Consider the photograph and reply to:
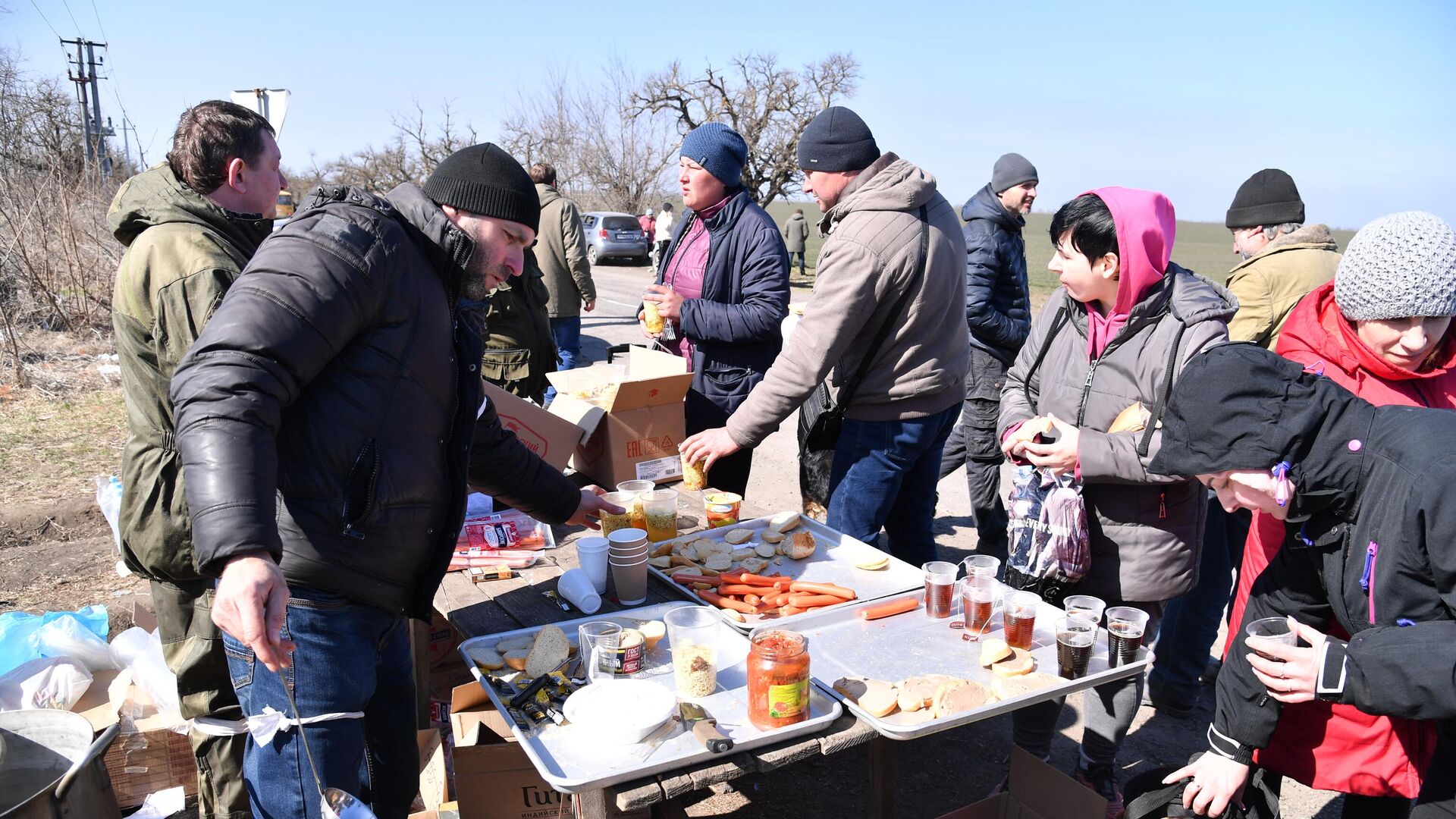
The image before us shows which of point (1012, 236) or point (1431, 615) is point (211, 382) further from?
point (1012, 236)

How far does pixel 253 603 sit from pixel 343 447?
39 centimetres

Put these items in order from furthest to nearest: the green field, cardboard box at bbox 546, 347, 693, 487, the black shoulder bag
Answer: the green field → cardboard box at bbox 546, 347, 693, 487 → the black shoulder bag

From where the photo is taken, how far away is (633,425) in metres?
3.64

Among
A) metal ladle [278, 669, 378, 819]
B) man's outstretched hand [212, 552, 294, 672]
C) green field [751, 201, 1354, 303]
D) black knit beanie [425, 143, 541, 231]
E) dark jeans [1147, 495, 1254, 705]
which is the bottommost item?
green field [751, 201, 1354, 303]

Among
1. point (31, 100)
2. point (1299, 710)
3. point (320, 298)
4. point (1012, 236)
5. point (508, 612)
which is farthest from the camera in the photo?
point (31, 100)

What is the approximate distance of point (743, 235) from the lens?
157 inches

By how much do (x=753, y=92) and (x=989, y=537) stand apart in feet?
87.3

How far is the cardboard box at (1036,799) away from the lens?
2.29 m

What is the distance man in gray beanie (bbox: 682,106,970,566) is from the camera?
3029mm

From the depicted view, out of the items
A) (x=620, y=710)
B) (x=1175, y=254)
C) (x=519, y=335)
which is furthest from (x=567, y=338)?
(x=1175, y=254)

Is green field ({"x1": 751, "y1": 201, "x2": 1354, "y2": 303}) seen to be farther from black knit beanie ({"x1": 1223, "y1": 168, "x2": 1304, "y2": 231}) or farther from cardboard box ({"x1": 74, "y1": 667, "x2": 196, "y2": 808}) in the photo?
cardboard box ({"x1": 74, "y1": 667, "x2": 196, "y2": 808})

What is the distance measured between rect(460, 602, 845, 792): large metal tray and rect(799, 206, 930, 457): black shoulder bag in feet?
4.23

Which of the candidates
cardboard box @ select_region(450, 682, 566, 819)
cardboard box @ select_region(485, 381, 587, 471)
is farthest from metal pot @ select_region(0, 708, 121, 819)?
cardboard box @ select_region(485, 381, 587, 471)

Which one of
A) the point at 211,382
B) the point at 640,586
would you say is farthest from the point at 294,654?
the point at 640,586
